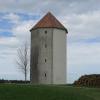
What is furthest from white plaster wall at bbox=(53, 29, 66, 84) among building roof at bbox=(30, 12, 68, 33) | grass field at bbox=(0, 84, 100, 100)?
grass field at bbox=(0, 84, 100, 100)

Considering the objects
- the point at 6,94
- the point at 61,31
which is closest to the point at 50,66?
A: the point at 61,31

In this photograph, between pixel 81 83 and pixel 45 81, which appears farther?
pixel 45 81

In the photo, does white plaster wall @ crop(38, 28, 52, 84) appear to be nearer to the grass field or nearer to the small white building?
the small white building

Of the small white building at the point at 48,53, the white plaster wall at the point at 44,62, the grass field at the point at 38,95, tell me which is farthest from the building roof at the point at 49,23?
the grass field at the point at 38,95

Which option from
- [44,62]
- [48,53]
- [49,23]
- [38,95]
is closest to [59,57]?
[48,53]

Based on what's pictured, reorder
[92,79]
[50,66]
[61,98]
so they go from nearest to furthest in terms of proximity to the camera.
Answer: [61,98] < [92,79] < [50,66]

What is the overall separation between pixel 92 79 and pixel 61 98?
18.0 metres

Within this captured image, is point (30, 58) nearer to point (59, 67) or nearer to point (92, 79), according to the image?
point (59, 67)

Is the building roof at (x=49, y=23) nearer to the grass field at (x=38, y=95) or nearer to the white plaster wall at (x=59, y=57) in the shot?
the white plaster wall at (x=59, y=57)

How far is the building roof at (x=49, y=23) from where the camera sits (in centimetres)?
8635

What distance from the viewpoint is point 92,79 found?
5028 cm

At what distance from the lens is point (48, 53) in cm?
8375

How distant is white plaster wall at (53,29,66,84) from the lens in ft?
276

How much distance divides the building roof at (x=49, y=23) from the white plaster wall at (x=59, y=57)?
1264mm
